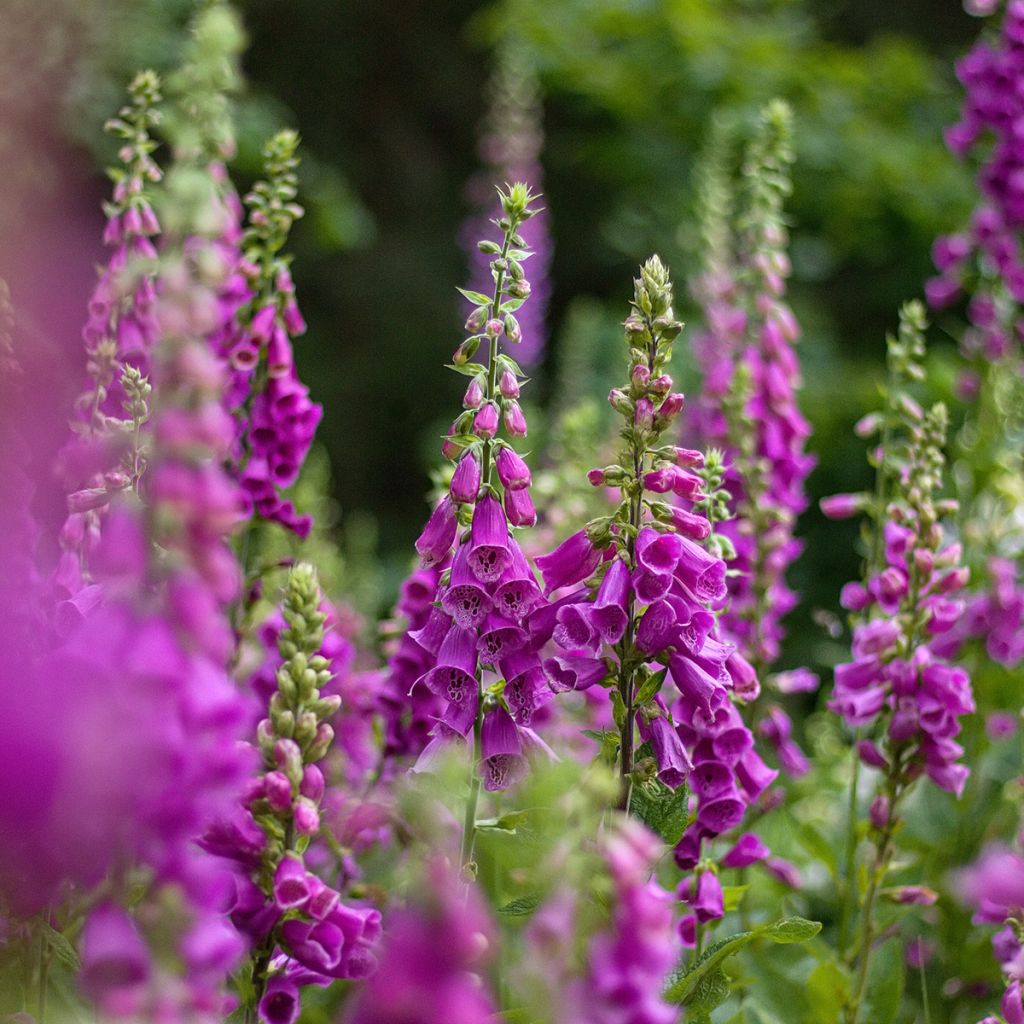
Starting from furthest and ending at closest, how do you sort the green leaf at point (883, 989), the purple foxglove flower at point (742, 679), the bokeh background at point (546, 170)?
the bokeh background at point (546, 170), the green leaf at point (883, 989), the purple foxglove flower at point (742, 679)

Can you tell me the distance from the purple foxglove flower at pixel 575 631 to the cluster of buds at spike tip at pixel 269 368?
63 centimetres

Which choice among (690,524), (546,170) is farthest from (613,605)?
(546,170)

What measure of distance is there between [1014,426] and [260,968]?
7.12ft

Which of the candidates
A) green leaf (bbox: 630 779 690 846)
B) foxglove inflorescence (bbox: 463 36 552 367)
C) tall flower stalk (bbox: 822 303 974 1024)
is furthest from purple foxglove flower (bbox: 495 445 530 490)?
foxglove inflorescence (bbox: 463 36 552 367)

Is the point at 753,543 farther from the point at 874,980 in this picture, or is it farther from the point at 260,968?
the point at 260,968

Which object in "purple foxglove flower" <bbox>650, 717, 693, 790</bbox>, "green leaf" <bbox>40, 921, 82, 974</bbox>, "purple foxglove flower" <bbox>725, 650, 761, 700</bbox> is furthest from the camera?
"purple foxglove flower" <bbox>725, 650, 761, 700</bbox>

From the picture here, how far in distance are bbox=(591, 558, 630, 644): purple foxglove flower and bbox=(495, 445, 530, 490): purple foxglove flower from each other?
135 mm

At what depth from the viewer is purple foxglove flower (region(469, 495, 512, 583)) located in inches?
52.4

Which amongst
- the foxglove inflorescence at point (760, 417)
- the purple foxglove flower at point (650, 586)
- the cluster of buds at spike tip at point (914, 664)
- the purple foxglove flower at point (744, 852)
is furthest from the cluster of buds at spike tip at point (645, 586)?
the foxglove inflorescence at point (760, 417)

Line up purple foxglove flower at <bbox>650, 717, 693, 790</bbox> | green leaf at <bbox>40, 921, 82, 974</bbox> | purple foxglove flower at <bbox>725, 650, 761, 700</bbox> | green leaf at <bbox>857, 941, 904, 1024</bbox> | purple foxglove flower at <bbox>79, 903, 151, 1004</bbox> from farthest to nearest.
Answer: green leaf at <bbox>857, 941, 904, 1024</bbox>
purple foxglove flower at <bbox>725, 650, 761, 700</bbox>
purple foxglove flower at <bbox>650, 717, 693, 790</bbox>
green leaf at <bbox>40, 921, 82, 974</bbox>
purple foxglove flower at <bbox>79, 903, 151, 1004</bbox>

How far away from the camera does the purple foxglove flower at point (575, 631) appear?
A: 131 centimetres

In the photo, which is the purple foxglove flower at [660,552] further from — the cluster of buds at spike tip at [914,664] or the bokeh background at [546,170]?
the bokeh background at [546,170]

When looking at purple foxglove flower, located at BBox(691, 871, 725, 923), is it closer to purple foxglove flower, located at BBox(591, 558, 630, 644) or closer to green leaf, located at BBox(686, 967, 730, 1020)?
green leaf, located at BBox(686, 967, 730, 1020)

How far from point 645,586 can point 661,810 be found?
239 mm
